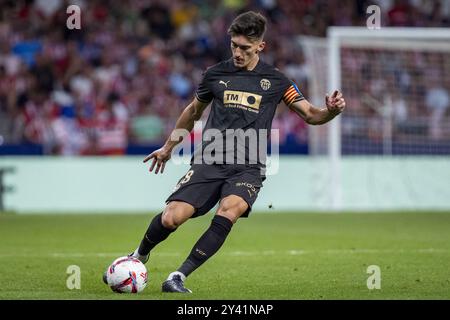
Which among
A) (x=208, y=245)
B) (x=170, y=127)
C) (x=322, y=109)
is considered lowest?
(x=170, y=127)

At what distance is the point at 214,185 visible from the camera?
8.49 meters

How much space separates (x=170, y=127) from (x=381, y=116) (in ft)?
15.0

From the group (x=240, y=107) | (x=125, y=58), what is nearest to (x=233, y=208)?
(x=240, y=107)

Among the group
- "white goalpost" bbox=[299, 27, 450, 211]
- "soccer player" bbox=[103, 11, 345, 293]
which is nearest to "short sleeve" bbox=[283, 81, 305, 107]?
"soccer player" bbox=[103, 11, 345, 293]

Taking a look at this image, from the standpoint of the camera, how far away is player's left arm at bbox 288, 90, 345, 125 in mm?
8383

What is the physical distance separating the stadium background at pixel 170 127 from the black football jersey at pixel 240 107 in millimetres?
4515

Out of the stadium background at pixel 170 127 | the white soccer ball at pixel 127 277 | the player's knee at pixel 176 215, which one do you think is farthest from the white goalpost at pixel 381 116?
the white soccer ball at pixel 127 277

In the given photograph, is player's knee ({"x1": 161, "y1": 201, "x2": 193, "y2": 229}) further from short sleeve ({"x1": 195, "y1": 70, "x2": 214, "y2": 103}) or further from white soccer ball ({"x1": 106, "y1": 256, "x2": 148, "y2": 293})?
short sleeve ({"x1": 195, "y1": 70, "x2": 214, "y2": 103})

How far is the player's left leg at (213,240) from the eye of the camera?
8.14 m

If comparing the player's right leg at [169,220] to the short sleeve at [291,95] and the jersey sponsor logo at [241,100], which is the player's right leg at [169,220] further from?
the short sleeve at [291,95]

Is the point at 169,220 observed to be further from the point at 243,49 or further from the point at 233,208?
the point at 243,49

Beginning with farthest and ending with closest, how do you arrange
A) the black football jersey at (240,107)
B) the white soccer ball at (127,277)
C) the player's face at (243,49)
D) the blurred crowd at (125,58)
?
the blurred crowd at (125,58) < the black football jersey at (240,107) < the player's face at (243,49) < the white soccer ball at (127,277)

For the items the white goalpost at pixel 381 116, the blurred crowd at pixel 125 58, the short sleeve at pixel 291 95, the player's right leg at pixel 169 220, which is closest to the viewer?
the player's right leg at pixel 169 220

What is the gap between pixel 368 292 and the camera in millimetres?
8375
